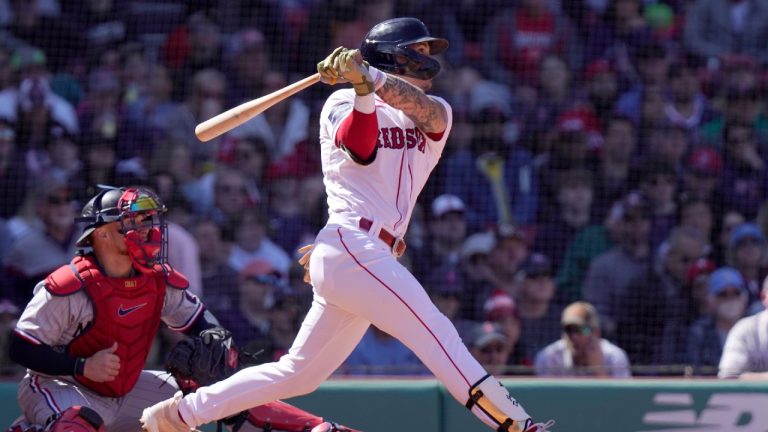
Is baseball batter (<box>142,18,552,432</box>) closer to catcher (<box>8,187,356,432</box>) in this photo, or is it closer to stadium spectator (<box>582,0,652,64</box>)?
catcher (<box>8,187,356,432</box>)

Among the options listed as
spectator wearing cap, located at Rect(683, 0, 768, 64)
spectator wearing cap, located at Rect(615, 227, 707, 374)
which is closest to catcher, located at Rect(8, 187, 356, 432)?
spectator wearing cap, located at Rect(615, 227, 707, 374)

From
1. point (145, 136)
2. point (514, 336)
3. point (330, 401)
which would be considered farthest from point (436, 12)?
point (330, 401)

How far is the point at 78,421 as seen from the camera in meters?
4.46

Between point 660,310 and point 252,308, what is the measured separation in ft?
7.47

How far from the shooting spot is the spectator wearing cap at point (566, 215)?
8156mm

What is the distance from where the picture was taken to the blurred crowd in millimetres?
7543

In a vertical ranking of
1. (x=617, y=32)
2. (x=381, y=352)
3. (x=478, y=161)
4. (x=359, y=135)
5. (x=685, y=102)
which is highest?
(x=617, y=32)

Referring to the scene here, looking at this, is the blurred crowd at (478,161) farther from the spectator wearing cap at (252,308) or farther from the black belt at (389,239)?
the black belt at (389,239)

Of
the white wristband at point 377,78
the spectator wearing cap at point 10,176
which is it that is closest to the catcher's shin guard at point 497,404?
the white wristband at point 377,78

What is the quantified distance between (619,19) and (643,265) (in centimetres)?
229

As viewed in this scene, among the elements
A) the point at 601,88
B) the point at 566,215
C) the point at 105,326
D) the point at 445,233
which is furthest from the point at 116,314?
the point at 601,88

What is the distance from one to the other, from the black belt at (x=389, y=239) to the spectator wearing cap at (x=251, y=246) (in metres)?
3.43

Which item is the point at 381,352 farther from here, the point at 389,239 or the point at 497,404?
the point at 497,404

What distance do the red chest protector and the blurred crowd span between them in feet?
6.19
